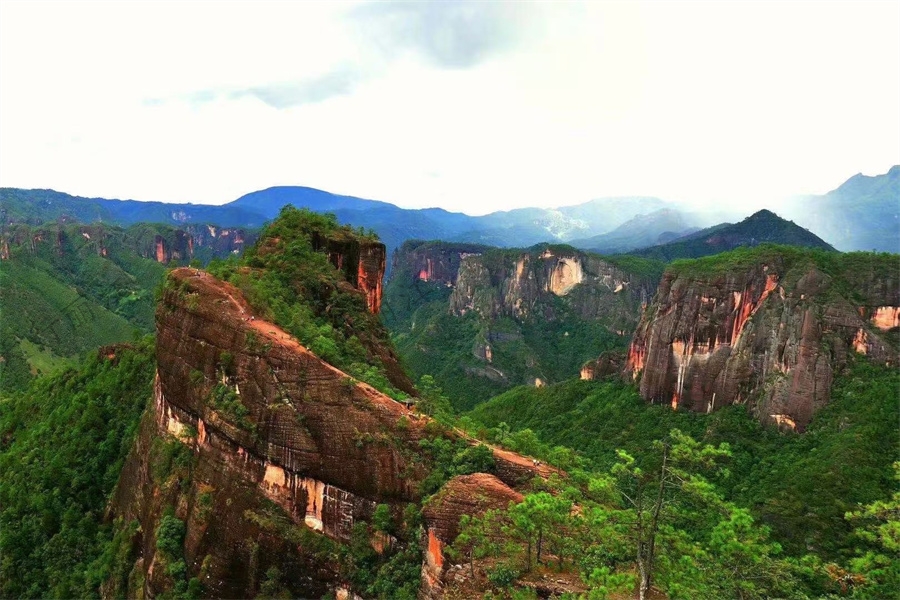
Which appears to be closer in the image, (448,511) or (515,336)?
(448,511)

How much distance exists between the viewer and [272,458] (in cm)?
2317

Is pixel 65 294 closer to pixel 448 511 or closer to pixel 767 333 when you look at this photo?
pixel 448 511

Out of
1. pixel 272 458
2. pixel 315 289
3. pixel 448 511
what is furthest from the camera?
pixel 315 289

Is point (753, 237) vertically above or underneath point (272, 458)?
above

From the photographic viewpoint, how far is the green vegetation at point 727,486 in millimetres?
12711

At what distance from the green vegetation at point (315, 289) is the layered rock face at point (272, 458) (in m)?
1.75

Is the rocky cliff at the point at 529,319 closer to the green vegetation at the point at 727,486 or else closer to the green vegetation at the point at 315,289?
the green vegetation at the point at 727,486

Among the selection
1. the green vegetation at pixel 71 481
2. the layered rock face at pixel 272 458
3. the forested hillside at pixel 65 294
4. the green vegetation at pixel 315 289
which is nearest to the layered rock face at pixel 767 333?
the green vegetation at pixel 315 289

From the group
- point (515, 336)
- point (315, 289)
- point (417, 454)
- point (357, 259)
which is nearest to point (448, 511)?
point (417, 454)

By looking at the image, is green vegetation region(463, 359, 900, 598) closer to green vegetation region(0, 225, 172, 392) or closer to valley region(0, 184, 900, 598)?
valley region(0, 184, 900, 598)

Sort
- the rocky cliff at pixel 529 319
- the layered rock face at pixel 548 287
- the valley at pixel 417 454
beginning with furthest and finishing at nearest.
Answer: the layered rock face at pixel 548 287
the rocky cliff at pixel 529 319
the valley at pixel 417 454

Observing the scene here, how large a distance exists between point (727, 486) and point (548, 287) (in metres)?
99.0

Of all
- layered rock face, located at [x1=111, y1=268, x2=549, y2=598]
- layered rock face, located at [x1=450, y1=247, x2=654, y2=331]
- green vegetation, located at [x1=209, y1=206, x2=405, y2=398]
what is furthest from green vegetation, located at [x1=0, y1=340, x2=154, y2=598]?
layered rock face, located at [x1=450, y1=247, x2=654, y2=331]

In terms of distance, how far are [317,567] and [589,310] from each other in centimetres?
12640
